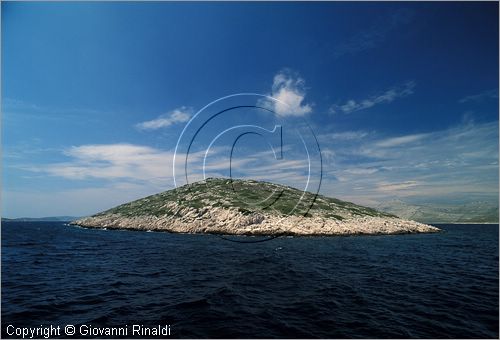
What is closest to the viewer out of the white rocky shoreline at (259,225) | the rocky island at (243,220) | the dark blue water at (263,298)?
the dark blue water at (263,298)

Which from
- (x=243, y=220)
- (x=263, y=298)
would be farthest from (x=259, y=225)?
(x=263, y=298)

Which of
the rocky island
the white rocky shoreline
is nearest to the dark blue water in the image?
the rocky island

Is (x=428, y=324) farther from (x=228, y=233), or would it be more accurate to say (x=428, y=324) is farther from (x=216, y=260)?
(x=228, y=233)

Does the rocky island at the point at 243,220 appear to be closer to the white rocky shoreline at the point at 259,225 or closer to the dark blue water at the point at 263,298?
the white rocky shoreline at the point at 259,225

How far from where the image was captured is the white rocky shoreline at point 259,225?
112 m

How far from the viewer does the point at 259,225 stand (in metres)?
113

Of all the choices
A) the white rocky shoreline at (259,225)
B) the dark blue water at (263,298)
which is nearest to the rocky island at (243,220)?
the white rocky shoreline at (259,225)

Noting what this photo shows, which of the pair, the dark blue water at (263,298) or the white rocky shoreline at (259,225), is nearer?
the dark blue water at (263,298)

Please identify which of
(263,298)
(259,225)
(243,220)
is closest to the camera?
(263,298)

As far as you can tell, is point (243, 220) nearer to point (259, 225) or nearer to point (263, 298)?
point (259, 225)

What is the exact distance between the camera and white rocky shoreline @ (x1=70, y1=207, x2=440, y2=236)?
112 meters

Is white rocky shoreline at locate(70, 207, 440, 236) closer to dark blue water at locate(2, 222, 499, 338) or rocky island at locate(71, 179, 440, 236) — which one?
rocky island at locate(71, 179, 440, 236)

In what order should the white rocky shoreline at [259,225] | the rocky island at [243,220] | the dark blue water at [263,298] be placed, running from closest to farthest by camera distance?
the dark blue water at [263,298] → the white rocky shoreline at [259,225] → the rocky island at [243,220]

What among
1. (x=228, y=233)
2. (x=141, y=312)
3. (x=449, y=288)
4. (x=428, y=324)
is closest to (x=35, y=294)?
(x=141, y=312)
